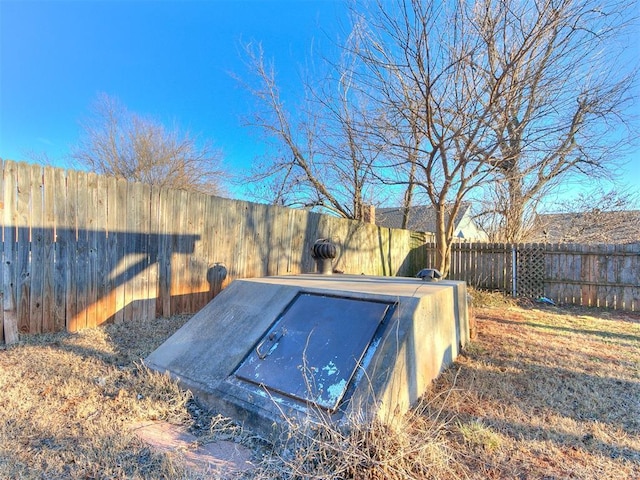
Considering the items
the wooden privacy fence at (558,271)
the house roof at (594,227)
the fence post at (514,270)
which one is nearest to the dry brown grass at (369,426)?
the wooden privacy fence at (558,271)

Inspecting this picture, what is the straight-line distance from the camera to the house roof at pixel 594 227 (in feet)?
35.1

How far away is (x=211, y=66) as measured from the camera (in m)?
8.96

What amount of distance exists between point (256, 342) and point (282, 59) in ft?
24.9

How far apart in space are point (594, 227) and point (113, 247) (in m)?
13.1

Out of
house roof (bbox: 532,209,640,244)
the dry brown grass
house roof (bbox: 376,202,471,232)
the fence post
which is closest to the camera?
the dry brown grass

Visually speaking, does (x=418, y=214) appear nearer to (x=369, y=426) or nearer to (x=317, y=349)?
(x=317, y=349)

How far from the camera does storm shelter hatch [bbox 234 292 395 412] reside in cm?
234

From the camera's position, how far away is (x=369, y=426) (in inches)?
71.7

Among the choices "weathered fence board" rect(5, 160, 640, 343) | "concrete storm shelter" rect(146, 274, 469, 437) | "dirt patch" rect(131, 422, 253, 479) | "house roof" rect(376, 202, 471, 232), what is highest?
"house roof" rect(376, 202, 471, 232)

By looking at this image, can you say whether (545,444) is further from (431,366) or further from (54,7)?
(54,7)

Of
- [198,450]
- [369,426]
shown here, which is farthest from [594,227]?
[198,450]

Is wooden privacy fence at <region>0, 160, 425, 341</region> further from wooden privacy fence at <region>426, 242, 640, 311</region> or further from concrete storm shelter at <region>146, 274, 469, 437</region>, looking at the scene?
wooden privacy fence at <region>426, 242, 640, 311</region>

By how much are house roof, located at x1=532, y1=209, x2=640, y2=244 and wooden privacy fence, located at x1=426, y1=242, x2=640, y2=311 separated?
2448 mm

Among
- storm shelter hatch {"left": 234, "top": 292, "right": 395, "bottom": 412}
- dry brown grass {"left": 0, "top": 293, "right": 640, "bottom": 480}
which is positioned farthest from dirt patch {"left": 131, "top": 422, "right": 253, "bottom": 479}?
storm shelter hatch {"left": 234, "top": 292, "right": 395, "bottom": 412}
